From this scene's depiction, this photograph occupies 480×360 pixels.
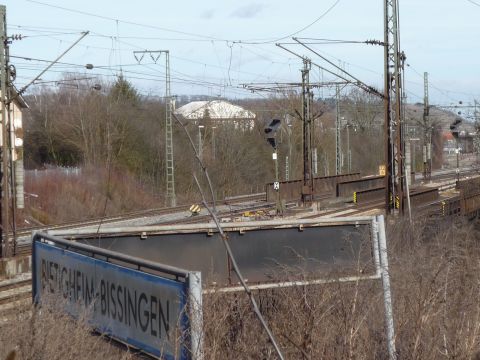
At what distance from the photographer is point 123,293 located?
6.81 metres

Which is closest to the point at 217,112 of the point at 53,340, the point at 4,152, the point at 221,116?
the point at 221,116

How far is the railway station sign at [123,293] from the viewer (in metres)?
6.02

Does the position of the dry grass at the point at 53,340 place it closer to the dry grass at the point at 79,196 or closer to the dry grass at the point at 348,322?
the dry grass at the point at 348,322

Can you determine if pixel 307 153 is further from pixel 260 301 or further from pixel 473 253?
pixel 260 301

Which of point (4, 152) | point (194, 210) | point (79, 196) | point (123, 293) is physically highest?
point (4, 152)

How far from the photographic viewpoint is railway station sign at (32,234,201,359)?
237 inches

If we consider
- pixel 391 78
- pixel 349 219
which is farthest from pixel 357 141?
pixel 349 219

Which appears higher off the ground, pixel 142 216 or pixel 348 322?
pixel 348 322

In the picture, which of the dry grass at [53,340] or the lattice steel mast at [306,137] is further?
the lattice steel mast at [306,137]

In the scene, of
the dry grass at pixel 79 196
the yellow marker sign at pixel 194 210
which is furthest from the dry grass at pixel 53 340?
the dry grass at pixel 79 196

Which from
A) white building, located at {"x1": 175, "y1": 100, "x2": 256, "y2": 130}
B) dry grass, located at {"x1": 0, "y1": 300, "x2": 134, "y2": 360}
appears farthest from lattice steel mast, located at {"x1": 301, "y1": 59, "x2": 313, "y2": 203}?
dry grass, located at {"x1": 0, "y1": 300, "x2": 134, "y2": 360}

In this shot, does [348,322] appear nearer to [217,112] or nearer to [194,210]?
[194,210]

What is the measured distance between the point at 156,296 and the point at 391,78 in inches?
944

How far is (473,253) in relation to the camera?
14453 millimetres
